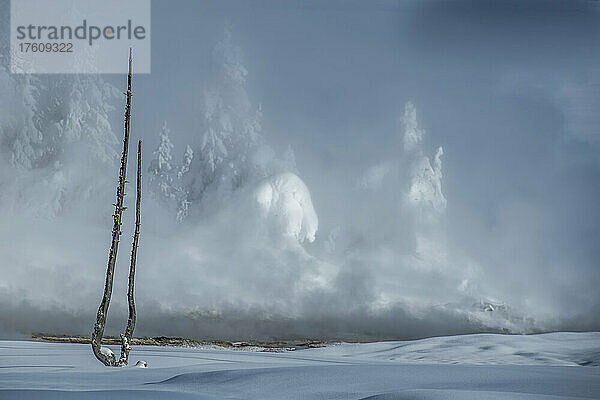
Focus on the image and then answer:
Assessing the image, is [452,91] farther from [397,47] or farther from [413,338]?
[413,338]

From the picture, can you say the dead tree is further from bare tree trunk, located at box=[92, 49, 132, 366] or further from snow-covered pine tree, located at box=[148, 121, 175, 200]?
snow-covered pine tree, located at box=[148, 121, 175, 200]

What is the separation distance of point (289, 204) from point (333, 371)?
0.78m

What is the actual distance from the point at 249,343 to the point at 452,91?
1.53 metres

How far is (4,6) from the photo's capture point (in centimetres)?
360

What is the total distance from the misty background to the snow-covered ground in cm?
9

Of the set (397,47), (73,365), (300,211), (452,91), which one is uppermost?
(397,47)

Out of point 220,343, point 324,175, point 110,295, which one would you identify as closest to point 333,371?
point 220,343

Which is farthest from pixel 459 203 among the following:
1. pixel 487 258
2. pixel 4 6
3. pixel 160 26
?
pixel 4 6

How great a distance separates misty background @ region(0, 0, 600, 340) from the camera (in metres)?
3.46

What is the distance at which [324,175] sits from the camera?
3.56m

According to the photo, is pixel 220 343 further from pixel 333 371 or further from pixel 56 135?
pixel 56 135

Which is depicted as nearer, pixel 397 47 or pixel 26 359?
pixel 26 359

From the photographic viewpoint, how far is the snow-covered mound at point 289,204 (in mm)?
3516

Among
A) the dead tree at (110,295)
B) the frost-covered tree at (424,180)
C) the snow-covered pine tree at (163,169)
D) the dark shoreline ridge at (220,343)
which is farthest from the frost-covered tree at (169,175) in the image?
the frost-covered tree at (424,180)
